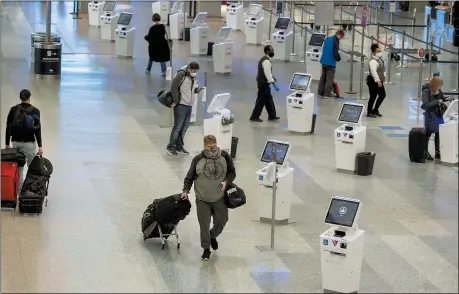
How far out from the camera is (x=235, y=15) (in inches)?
1457

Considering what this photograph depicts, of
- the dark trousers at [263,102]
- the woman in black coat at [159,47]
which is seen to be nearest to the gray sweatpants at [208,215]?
the dark trousers at [263,102]

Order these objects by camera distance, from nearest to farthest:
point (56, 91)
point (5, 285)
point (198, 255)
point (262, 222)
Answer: point (5, 285), point (198, 255), point (262, 222), point (56, 91)

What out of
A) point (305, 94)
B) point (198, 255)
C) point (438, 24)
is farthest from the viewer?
point (438, 24)

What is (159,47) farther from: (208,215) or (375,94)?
(208,215)

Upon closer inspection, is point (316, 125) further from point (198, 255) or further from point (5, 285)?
point (5, 285)

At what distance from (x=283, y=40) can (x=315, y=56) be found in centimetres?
327

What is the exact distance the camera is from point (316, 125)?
70.8 ft

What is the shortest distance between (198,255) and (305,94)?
7834 millimetres

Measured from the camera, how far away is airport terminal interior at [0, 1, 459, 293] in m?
12.5

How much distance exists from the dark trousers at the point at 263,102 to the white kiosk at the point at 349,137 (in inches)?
154

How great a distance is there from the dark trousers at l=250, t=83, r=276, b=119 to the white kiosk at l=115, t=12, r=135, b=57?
844 cm

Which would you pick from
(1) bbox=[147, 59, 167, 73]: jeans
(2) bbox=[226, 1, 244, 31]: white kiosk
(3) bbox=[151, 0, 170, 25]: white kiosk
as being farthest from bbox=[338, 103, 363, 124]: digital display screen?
(3) bbox=[151, 0, 170, 25]: white kiosk

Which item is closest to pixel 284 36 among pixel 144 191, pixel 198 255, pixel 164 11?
pixel 164 11

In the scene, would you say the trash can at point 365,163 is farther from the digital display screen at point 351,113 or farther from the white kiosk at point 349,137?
the digital display screen at point 351,113
